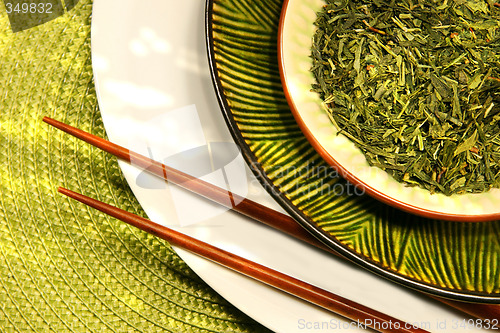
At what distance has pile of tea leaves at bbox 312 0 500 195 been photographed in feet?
2.38

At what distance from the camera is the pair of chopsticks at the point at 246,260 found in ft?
2.39

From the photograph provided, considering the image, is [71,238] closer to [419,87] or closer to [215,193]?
[215,193]

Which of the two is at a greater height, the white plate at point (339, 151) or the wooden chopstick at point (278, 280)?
the white plate at point (339, 151)

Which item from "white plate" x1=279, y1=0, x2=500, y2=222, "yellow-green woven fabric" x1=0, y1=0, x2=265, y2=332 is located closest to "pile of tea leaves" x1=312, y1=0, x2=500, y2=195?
"white plate" x1=279, y1=0, x2=500, y2=222

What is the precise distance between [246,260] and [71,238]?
395mm

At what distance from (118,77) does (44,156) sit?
27 centimetres

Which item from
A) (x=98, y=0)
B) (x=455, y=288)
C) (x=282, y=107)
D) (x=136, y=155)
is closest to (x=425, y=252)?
(x=455, y=288)

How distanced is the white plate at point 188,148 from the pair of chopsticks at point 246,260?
2 centimetres

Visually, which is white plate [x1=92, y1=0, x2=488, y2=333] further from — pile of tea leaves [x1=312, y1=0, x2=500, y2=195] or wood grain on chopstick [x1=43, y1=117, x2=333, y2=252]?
pile of tea leaves [x1=312, y1=0, x2=500, y2=195]

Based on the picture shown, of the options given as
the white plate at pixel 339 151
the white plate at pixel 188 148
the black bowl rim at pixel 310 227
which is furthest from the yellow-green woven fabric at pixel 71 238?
the white plate at pixel 339 151

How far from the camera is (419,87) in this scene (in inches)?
29.2

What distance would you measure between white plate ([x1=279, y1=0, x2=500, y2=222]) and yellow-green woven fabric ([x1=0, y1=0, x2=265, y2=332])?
386mm

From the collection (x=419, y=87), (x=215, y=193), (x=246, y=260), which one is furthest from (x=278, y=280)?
(x=419, y=87)

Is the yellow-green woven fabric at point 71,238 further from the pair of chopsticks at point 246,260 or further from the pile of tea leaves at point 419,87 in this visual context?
the pile of tea leaves at point 419,87
